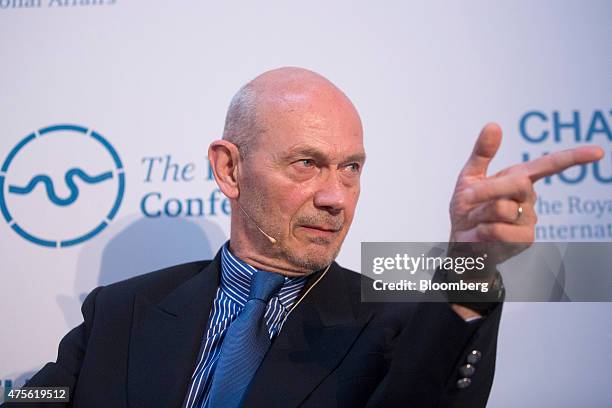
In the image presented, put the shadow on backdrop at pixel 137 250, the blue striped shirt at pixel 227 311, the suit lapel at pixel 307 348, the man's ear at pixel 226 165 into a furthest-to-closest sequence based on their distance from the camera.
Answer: the shadow on backdrop at pixel 137 250 → the man's ear at pixel 226 165 → the blue striped shirt at pixel 227 311 → the suit lapel at pixel 307 348

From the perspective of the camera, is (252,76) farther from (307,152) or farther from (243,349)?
(243,349)

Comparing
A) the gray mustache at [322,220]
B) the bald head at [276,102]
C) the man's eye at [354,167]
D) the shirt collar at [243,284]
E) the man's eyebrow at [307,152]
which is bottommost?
the shirt collar at [243,284]

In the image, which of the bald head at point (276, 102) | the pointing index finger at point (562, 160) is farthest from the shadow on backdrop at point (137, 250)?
the pointing index finger at point (562, 160)

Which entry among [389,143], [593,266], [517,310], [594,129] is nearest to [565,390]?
[517,310]

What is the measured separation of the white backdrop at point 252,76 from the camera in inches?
81.1

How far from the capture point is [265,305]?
5.80ft

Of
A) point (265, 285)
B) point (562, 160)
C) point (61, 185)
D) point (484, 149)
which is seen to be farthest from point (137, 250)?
point (562, 160)

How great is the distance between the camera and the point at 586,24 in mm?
2125

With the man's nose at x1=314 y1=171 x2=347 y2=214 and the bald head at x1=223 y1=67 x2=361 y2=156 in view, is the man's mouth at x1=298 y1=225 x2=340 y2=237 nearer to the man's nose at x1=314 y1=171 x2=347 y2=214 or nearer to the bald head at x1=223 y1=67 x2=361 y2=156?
the man's nose at x1=314 y1=171 x2=347 y2=214

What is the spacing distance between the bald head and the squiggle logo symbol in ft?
2.33

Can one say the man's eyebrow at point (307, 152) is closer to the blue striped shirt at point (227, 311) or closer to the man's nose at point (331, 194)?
the man's nose at point (331, 194)

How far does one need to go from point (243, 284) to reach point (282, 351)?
29 centimetres

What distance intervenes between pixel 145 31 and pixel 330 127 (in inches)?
42.8

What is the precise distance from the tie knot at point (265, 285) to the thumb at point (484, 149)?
2.63 feet
